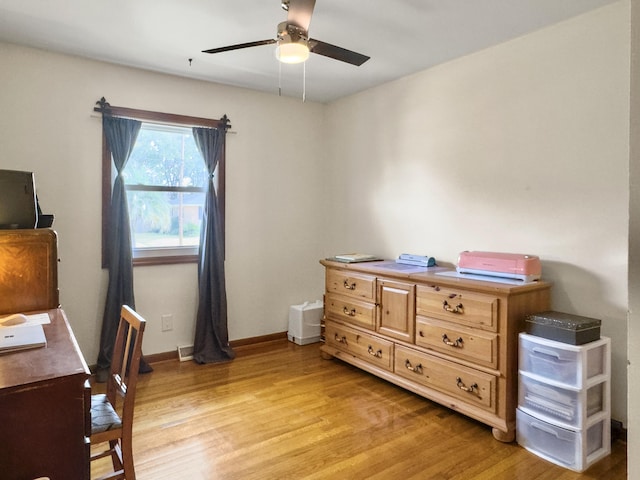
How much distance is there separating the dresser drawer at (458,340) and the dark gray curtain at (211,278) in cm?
180

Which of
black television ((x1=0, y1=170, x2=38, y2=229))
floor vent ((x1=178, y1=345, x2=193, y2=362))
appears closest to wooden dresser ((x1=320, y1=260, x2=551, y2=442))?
floor vent ((x1=178, y1=345, x2=193, y2=362))

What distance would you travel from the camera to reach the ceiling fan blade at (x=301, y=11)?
1964 millimetres

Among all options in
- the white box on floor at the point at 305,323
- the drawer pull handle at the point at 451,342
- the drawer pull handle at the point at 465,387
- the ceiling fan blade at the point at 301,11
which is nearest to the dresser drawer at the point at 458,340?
the drawer pull handle at the point at 451,342

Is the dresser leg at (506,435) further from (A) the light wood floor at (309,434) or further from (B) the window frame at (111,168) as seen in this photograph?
(B) the window frame at (111,168)

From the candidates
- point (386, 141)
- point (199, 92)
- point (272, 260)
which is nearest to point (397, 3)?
point (386, 141)

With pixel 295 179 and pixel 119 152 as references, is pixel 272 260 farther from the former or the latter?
pixel 119 152

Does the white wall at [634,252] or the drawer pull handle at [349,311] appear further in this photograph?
the drawer pull handle at [349,311]

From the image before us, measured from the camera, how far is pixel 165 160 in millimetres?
3754

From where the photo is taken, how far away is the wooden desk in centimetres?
115

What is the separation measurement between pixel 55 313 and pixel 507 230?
2747 millimetres

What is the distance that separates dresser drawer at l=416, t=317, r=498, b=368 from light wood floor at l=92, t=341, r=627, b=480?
0.42 metres

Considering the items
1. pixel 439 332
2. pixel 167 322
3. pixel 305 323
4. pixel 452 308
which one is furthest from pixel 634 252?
pixel 305 323

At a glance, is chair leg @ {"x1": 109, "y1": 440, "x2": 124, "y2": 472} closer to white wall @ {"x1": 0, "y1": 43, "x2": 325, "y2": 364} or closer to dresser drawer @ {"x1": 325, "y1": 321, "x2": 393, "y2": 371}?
white wall @ {"x1": 0, "y1": 43, "x2": 325, "y2": 364}

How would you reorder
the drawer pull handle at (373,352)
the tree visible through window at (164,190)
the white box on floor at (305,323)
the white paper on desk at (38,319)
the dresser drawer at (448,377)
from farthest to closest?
the white box on floor at (305,323) < the tree visible through window at (164,190) < the drawer pull handle at (373,352) < the dresser drawer at (448,377) < the white paper on desk at (38,319)
